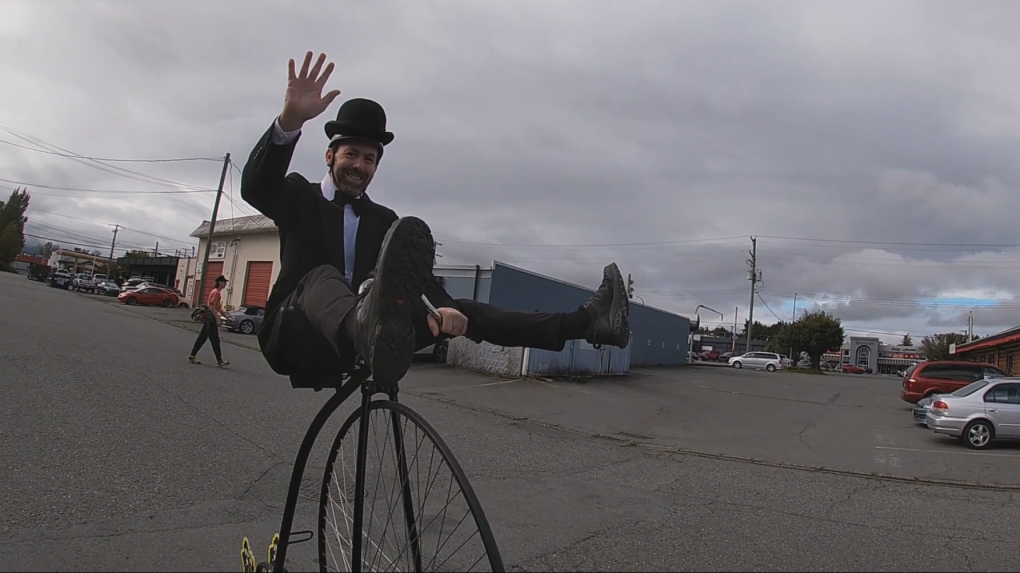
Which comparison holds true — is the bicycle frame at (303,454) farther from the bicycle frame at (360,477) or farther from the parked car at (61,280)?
the parked car at (61,280)

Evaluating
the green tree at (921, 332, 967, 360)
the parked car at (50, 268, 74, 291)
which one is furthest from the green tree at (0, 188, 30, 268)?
the green tree at (921, 332, 967, 360)

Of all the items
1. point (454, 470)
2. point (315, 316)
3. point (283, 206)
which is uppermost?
point (283, 206)

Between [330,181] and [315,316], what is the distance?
77 centimetres

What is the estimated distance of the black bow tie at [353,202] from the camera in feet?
9.40

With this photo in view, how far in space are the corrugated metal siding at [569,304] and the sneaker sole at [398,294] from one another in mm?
8413

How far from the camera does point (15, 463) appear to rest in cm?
518

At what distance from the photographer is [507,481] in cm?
619

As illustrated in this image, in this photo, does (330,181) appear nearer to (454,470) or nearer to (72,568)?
(454,470)

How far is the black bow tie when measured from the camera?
2865mm

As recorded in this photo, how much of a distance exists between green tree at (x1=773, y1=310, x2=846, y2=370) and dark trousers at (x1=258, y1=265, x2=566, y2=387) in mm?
56595

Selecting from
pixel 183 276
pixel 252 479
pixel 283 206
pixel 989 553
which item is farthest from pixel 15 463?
pixel 183 276

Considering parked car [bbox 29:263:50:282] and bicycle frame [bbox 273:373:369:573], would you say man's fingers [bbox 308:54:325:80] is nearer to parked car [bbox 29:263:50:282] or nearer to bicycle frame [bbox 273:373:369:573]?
bicycle frame [bbox 273:373:369:573]

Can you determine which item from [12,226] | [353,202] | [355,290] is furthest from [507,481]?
[12,226]

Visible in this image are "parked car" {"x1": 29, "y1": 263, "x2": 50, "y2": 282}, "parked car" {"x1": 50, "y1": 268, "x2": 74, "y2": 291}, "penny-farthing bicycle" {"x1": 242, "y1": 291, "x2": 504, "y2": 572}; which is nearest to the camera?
"penny-farthing bicycle" {"x1": 242, "y1": 291, "x2": 504, "y2": 572}
